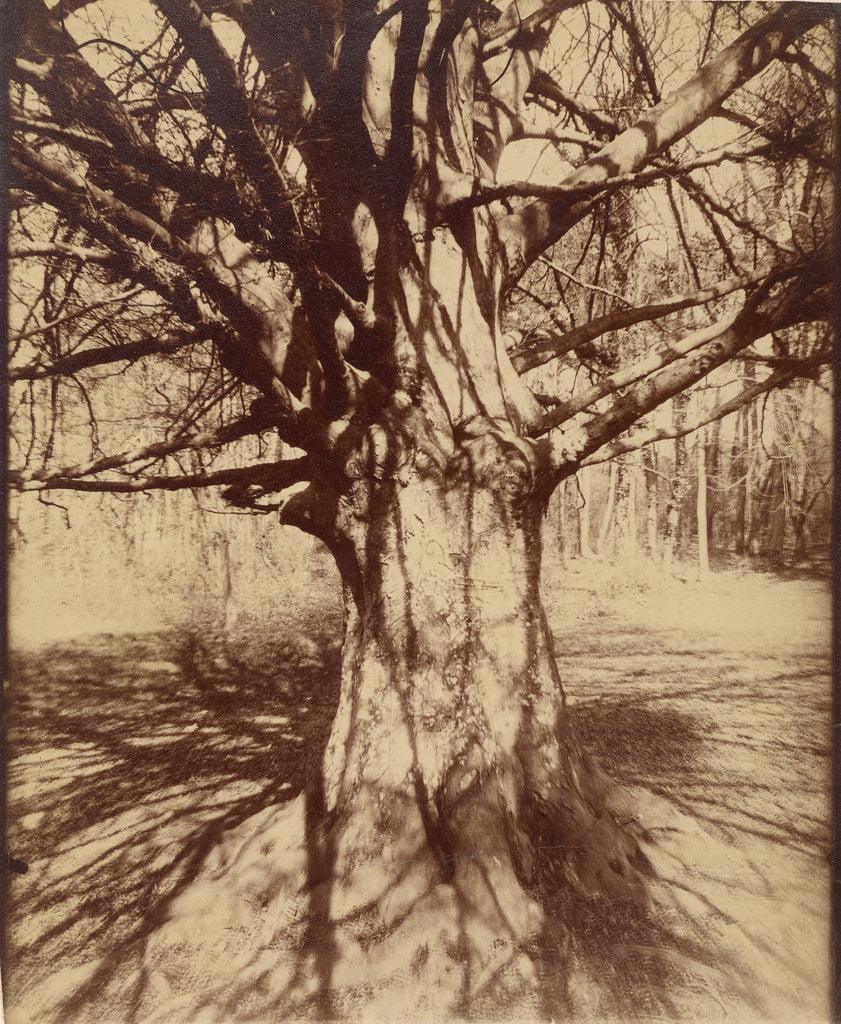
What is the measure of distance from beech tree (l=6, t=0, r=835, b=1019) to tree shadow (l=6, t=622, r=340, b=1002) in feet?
0.58

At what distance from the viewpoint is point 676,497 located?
2.08 metres

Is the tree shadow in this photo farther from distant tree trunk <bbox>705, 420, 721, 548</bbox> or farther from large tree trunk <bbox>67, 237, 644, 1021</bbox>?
distant tree trunk <bbox>705, 420, 721, 548</bbox>

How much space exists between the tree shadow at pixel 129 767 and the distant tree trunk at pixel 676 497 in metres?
1.44

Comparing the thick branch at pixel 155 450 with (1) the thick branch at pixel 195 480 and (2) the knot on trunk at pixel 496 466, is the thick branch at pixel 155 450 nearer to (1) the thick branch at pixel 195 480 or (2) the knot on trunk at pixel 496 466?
(1) the thick branch at pixel 195 480

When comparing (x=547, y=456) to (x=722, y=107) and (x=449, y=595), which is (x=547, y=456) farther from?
(x=722, y=107)

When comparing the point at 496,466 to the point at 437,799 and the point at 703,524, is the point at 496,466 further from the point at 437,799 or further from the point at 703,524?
the point at 437,799

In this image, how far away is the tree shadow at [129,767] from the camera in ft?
6.30

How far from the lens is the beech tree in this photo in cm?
190

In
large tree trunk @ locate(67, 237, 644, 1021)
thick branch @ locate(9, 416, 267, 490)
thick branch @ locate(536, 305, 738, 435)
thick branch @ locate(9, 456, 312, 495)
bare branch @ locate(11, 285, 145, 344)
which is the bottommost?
large tree trunk @ locate(67, 237, 644, 1021)

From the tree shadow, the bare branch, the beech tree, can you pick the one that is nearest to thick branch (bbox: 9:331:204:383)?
the beech tree

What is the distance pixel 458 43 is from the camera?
2.01 metres

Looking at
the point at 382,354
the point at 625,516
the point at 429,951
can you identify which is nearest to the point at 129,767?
the point at 429,951

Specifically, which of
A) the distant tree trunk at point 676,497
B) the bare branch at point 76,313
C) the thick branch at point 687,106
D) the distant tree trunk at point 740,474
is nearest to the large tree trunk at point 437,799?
the distant tree trunk at point 676,497

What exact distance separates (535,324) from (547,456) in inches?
24.1
